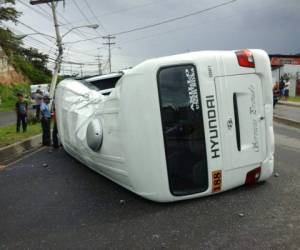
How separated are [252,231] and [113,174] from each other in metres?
2.21

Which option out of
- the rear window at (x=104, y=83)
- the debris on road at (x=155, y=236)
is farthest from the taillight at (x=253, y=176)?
the rear window at (x=104, y=83)

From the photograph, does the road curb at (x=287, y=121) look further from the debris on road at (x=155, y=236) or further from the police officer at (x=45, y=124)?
the debris on road at (x=155, y=236)

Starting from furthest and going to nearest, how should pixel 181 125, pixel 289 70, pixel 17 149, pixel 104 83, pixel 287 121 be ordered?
pixel 289 70 → pixel 287 121 → pixel 17 149 → pixel 104 83 → pixel 181 125

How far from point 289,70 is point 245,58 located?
3725 cm

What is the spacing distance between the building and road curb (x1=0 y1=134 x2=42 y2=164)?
25.7m

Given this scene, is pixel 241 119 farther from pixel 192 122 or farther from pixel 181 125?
pixel 181 125

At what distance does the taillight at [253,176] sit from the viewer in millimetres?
4755

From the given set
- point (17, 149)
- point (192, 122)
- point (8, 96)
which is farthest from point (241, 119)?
point (8, 96)

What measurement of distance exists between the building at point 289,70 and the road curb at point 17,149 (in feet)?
84.3

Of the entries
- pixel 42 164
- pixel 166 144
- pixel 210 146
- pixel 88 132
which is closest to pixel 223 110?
pixel 210 146

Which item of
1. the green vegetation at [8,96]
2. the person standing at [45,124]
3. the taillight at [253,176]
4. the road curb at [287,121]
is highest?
the green vegetation at [8,96]

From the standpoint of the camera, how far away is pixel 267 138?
4.81 metres

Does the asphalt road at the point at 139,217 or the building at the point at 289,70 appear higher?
the building at the point at 289,70

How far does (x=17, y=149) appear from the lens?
33.5 ft
